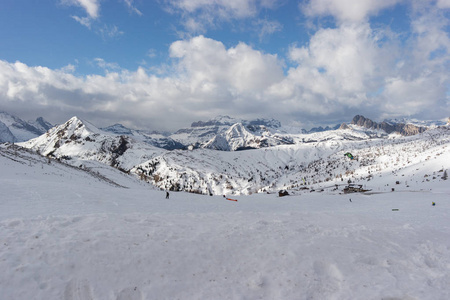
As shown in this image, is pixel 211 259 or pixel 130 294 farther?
pixel 211 259

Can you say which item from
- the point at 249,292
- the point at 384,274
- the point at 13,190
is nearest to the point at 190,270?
the point at 249,292

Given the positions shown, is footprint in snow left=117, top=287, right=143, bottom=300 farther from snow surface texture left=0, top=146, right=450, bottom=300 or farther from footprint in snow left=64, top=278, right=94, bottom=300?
footprint in snow left=64, top=278, right=94, bottom=300

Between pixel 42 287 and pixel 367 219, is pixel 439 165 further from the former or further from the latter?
pixel 42 287

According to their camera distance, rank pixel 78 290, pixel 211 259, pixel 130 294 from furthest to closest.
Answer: pixel 211 259
pixel 130 294
pixel 78 290

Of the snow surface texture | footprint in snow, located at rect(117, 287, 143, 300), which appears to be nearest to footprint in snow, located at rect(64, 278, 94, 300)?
the snow surface texture

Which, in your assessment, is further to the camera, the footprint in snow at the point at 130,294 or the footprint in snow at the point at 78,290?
the footprint in snow at the point at 130,294

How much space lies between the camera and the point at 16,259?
790 centimetres

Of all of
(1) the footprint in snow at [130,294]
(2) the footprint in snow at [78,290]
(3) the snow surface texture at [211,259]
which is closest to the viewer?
(2) the footprint in snow at [78,290]

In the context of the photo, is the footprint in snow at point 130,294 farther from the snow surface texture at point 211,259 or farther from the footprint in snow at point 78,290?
the footprint in snow at point 78,290

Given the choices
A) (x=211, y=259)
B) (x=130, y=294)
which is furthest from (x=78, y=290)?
(x=211, y=259)

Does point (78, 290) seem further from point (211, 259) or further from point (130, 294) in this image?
point (211, 259)

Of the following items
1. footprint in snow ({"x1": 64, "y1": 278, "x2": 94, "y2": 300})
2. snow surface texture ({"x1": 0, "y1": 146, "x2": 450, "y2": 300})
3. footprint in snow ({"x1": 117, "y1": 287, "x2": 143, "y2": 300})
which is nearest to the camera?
footprint in snow ({"x1": 64, "y1": 278, "x2": 94, "y2": 300})

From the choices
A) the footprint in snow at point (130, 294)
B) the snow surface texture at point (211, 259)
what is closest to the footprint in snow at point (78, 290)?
the snow surface texture at point (211, 259)

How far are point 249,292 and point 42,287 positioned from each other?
6.79 m
